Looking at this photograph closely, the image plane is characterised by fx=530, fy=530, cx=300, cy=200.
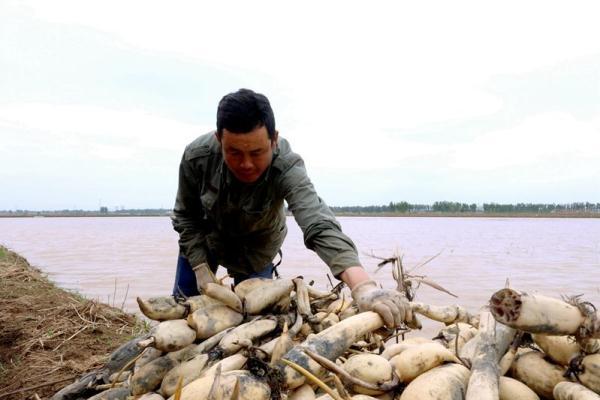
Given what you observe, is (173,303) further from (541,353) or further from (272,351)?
(541,353)

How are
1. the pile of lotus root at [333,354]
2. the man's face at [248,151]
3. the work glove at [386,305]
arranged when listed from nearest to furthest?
1. the pile of lotus root at [333,354]
2. the work glove at [386,305]
3. the man's face at [248,151]

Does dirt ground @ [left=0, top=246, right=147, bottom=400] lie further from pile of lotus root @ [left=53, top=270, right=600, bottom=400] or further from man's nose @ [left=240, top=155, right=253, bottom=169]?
man's nose @ [left=240, top=155, right=253, bottom=169]

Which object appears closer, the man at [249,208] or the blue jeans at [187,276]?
the man at [249,208]

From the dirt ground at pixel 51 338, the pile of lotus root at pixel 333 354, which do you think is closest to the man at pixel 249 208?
the pile of lotus root at pixel 333 354

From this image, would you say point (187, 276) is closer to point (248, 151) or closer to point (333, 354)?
point (248, 151)

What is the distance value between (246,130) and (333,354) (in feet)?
4.00

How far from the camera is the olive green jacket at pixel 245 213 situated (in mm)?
2707

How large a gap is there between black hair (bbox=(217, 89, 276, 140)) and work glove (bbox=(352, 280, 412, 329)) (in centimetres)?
97

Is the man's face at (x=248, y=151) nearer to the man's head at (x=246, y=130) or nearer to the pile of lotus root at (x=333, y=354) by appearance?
the man's head at (x=246, y=130)

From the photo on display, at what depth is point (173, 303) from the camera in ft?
7.13

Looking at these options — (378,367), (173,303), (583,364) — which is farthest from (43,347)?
(583,364)

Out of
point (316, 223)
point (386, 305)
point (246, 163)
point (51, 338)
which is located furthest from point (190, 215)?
point (51, 338)

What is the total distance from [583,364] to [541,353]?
0.18 meters

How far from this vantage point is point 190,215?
3748mm
